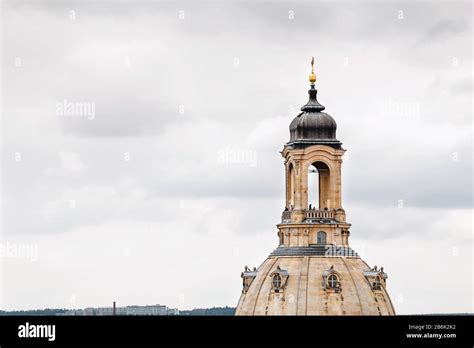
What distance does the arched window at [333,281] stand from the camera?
19338cm

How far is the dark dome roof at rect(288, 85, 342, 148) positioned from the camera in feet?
641

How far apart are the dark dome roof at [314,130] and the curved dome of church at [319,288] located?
10480mm

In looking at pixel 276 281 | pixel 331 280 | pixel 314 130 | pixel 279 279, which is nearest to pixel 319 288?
pixel 331 280

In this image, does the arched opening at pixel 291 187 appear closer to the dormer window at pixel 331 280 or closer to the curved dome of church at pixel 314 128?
the curved dome of church at pixel 314 128

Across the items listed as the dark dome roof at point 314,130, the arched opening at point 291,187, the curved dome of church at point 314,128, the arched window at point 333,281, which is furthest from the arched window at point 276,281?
the curved dome of church at point 314,128

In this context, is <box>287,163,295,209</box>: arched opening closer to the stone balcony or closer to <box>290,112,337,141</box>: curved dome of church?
the stone balcony

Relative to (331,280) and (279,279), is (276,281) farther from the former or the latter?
(331,280)

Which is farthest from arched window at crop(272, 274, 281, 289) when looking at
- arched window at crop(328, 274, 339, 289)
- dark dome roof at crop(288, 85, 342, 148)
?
dark dome roof at crop(288, 85, 342, 148)

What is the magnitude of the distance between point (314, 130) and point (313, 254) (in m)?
11.4

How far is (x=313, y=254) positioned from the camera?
196 meters
